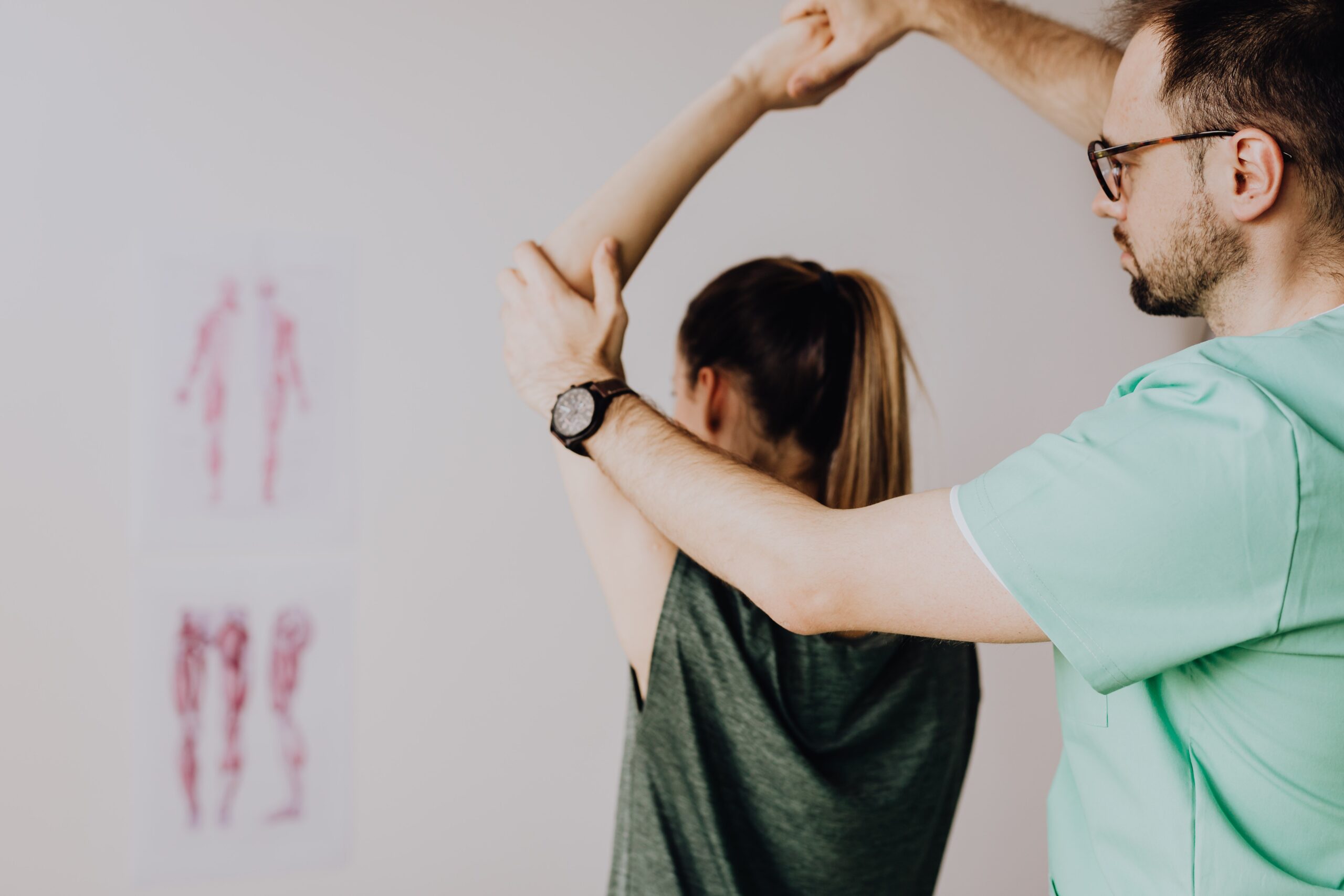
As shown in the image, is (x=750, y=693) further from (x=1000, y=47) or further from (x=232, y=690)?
(x=232, y=690)

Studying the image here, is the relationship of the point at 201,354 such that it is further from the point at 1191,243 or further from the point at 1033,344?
the point at 1033,344

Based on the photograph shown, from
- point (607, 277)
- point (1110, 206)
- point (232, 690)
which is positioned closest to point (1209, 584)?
point (1110, 206)

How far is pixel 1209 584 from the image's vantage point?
0.60m

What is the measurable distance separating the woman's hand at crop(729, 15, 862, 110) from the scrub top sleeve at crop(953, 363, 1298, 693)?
0.66 metres

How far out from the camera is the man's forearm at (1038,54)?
43.8 inches

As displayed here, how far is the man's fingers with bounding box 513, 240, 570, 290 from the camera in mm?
989

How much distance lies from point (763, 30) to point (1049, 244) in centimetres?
91

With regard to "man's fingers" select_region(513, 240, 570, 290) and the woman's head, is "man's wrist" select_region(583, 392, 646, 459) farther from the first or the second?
the woman's head

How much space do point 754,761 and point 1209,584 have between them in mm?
539

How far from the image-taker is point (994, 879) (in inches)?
93.1

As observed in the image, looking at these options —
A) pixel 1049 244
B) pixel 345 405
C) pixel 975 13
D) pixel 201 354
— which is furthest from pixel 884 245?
pixel 201 354

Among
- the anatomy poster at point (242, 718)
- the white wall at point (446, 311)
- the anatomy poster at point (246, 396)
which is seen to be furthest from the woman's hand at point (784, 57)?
the anatomy poster at point (242, 718)

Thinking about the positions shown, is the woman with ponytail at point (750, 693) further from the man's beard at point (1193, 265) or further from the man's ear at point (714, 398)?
the man's beard at point (1193, 265)

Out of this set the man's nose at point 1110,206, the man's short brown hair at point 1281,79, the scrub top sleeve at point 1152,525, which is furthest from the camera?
the man's nose at point 1110,206
